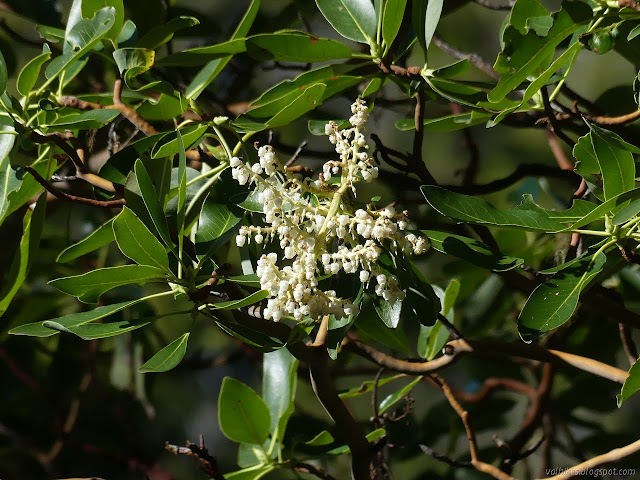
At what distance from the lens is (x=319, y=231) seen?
75 centimetres

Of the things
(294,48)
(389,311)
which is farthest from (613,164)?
(294,48)

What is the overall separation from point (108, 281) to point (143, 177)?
0.41ft

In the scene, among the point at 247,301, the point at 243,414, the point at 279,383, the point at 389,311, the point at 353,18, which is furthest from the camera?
the point at 279,383

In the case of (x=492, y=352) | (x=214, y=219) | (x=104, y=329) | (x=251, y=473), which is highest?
(x=214, y=219)

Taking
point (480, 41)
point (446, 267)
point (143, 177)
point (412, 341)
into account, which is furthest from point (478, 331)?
point (480, 41)

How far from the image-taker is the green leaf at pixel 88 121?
2.97ft

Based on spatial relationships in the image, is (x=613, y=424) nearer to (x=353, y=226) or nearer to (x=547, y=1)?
(x=547, y=1)

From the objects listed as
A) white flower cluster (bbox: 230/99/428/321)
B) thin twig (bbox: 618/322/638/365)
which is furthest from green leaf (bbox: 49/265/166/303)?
thin twig (bbox: 618/322/638/365)

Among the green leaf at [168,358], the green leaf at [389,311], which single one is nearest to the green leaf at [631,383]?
the green leaf at [389,311]

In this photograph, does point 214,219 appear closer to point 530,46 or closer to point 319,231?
point 319,231

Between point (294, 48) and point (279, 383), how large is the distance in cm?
59

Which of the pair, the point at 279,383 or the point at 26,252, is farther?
the point at 279,383

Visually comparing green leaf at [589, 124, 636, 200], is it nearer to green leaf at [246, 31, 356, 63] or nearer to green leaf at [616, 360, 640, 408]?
green leaf at [616, 360, 640, 408]

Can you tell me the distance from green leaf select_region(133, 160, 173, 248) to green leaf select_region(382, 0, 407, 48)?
35 centimetres
